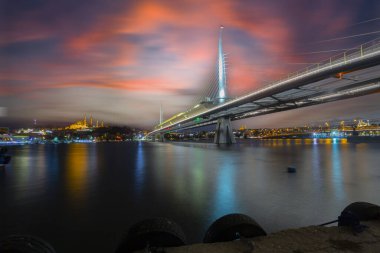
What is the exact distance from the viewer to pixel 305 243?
12.8ft

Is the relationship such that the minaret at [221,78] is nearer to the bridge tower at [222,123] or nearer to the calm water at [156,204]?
the bridge tower at [222,123]

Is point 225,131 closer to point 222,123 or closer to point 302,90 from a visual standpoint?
point 222,123

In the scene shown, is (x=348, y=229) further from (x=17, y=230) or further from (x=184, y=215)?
(x=17, y=230)

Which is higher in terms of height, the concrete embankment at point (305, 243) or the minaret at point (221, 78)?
the minaret at point (221, 78)

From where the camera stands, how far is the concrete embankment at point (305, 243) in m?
3.64

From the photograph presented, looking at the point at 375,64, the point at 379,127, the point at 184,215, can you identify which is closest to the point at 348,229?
the point at 184,215

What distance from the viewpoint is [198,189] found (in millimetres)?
14734

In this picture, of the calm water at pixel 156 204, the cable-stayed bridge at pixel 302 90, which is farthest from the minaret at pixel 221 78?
the calm water at pixel 156 204

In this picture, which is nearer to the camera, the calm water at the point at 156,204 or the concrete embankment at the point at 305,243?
the concrete embankment at the point at 305,243

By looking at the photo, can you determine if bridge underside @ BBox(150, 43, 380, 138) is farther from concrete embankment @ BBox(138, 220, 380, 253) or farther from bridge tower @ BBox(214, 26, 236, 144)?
concrete embankment @ BBox(138, 220, 380, 253)

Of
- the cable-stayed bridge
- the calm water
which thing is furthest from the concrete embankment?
the cable-stayed bridge

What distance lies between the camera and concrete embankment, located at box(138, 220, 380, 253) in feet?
11.9

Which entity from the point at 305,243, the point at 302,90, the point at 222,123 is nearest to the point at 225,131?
the point at 222,123

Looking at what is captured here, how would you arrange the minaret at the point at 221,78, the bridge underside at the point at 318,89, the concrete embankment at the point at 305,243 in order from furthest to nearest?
the minaret at the point at 221,78 < the bridge underside at the point at 318,89 < the concrete embankment at the point at 305,243
